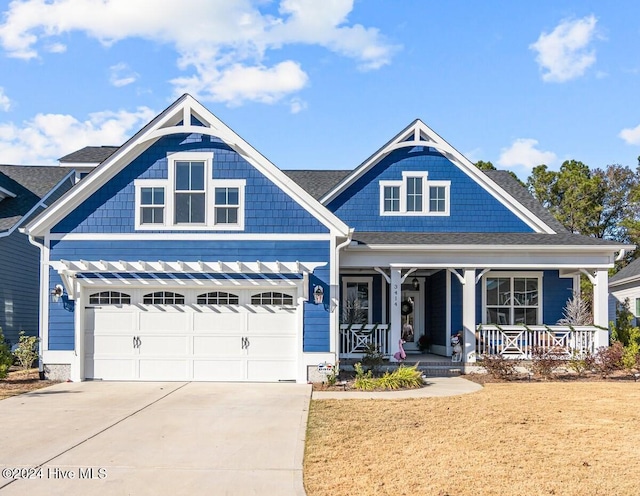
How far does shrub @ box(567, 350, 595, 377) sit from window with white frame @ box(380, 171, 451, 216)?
18.3ft

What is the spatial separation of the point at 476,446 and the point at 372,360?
291 inches

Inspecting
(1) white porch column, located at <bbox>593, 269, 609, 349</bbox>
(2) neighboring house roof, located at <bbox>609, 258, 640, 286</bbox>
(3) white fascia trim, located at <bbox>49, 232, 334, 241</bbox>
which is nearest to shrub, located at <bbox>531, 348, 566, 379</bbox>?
(1) white porch column, located at <bbox>593, 269, 609, 349</bbox>

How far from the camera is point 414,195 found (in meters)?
19.8

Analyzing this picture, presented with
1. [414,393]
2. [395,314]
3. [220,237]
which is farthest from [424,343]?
[220,237]

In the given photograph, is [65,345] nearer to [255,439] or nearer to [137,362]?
[137,362]

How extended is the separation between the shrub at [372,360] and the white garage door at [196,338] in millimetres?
1829

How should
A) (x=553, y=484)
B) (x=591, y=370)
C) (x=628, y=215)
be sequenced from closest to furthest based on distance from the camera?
1. (x=553, y=484)
2. (x=591, y=370)
3. (x=628, y=215)

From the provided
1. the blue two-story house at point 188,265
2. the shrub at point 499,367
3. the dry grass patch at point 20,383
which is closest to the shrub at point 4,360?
the dry grass patch at point 20,383

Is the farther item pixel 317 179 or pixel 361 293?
pixel 317 179

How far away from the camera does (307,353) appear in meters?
15.2

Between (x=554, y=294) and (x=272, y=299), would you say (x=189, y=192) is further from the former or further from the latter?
(x=554, y=294)

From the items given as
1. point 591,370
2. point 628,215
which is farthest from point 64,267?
point 628,215

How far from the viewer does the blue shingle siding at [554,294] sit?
19.2 m

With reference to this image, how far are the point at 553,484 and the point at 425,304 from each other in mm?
14287
